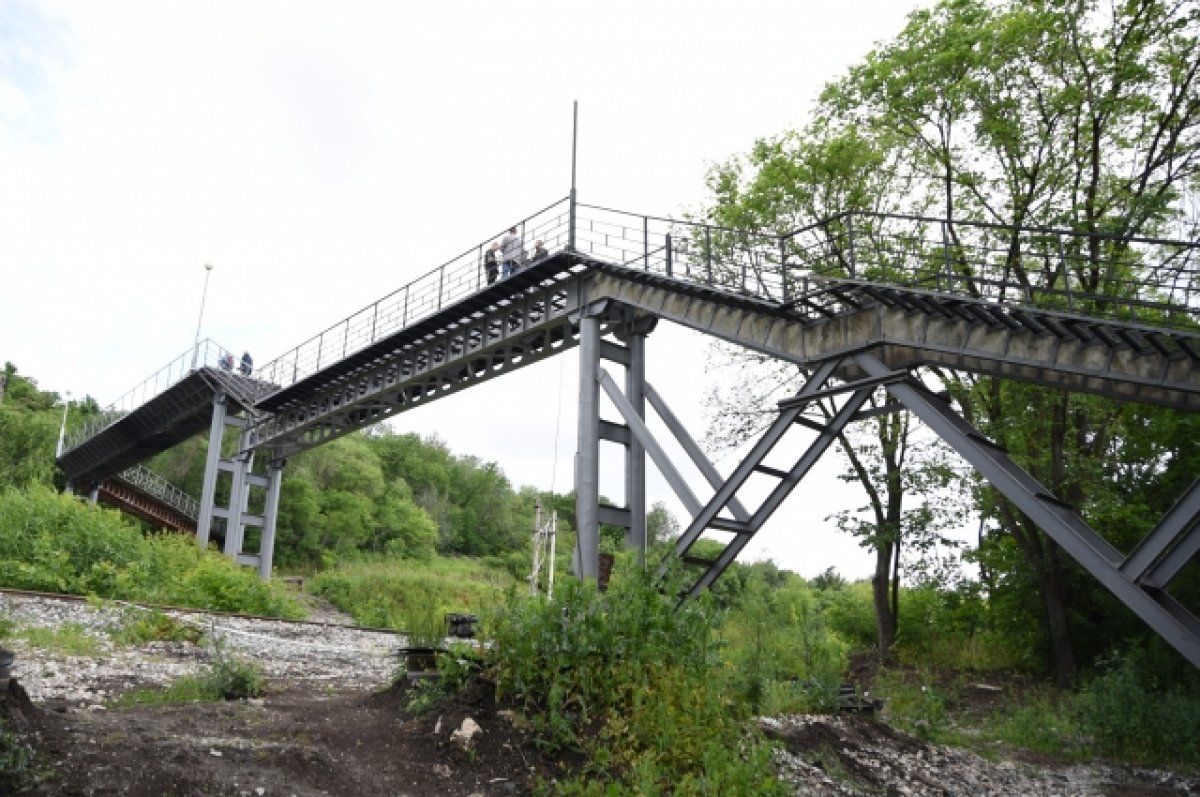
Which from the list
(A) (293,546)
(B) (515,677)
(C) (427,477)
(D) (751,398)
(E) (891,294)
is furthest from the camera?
(C) (427,477)

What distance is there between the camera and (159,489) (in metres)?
42.4

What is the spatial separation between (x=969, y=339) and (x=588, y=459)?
654cm

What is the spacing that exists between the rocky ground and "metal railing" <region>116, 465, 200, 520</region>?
100ft

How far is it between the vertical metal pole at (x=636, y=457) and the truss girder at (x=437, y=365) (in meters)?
1.49

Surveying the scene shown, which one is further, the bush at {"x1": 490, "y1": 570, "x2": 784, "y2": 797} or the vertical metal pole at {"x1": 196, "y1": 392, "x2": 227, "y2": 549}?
the vertical metal pole at {"x1": 196, "y1": 392, "x2": 227, "y2": 549}

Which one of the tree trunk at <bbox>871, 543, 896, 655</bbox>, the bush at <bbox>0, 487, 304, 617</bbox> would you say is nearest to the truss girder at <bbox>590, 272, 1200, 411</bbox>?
the tree trunk at <bbox>871, 543, 896, 655</bbox>

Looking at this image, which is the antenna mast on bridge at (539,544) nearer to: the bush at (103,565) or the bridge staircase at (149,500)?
the bush at (103,565)

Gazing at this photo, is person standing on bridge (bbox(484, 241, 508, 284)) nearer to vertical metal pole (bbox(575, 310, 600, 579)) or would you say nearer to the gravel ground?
vertical metal pole (bbox(575, 310, 600, 579))

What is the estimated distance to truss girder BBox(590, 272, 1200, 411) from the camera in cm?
931

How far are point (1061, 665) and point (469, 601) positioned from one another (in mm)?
22525

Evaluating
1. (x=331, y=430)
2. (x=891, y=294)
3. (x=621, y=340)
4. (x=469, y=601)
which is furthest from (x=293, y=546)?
(x=891, y=294)

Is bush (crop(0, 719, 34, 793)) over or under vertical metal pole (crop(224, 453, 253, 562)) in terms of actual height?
under

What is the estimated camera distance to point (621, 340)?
16016 mm

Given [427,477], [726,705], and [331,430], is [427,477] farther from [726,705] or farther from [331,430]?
[726,705]
